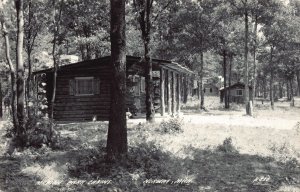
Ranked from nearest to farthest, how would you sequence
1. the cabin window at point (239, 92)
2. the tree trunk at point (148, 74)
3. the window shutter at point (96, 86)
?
the tree trunk at point (148, 74) < the window shutter at point (96, 86) < the cabin window at point (239, 92)

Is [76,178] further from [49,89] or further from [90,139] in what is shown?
[49,89]

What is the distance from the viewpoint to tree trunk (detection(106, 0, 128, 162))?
1058cm

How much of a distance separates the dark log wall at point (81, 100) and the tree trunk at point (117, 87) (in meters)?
14.3

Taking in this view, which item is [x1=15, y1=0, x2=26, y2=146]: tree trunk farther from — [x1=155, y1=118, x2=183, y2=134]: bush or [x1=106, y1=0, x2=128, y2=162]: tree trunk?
[x1=155, y1=118, x2=183, y2=134]: bush

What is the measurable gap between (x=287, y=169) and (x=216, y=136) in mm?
5159

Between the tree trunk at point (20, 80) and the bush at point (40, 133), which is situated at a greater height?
the tree trunk at point (20, 80)

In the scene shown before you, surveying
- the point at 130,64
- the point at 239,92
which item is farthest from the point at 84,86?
the point at 239,92

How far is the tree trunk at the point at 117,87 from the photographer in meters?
10.6

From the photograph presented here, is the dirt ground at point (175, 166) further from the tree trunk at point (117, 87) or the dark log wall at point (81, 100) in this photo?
the dark log wall at point (81, 100)

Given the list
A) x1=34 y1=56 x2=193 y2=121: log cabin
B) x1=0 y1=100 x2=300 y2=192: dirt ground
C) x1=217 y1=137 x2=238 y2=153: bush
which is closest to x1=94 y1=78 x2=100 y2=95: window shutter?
x1=34 y1=56 x2=193 y2=121: log cabin

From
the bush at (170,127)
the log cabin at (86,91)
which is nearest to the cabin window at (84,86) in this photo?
the log cabin at (86,91)

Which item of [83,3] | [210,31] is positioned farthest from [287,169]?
[210,31]

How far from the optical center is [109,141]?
421 inches

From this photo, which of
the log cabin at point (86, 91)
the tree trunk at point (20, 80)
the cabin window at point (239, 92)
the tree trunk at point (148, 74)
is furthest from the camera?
the cabin window at point (239, 92)
